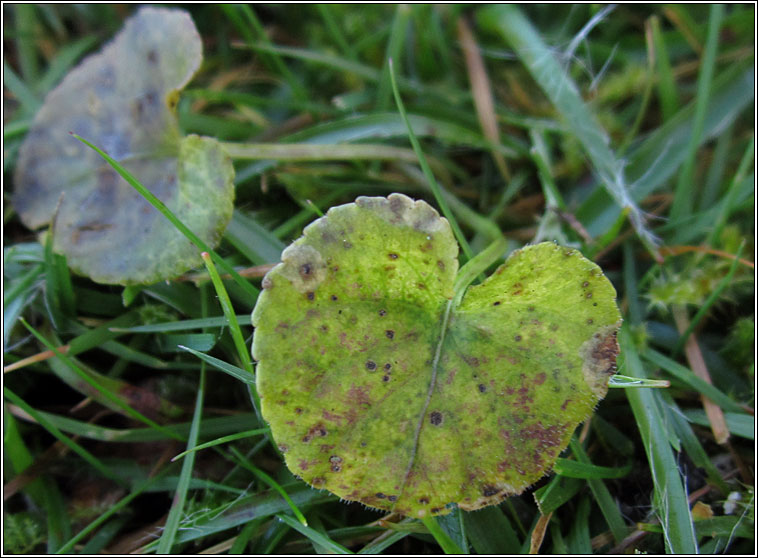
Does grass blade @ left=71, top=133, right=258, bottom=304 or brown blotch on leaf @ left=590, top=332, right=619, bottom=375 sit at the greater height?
grass blade @ left=71, top=133, right=258, bottom=304

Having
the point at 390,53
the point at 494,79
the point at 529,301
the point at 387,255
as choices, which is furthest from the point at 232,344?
the point at 494,79

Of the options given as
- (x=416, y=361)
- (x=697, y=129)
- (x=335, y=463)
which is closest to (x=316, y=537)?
(x=335, y=463)

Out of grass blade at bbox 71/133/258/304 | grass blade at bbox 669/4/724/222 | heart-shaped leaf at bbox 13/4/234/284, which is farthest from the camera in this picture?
grass blade at bbox 669/4/724/222

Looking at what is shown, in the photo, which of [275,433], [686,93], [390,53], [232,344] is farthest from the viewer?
[686,93]

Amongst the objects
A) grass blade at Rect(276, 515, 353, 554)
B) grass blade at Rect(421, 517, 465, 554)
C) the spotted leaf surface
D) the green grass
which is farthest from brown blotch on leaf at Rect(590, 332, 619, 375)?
grass blade at Rect(276, 515, 353, 554)

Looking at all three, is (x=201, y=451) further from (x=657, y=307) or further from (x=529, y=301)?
(x=657, y=307)

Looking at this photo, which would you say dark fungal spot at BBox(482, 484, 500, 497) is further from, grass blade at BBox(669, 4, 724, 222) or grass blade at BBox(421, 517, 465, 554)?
grass blade at BBox(669, 4, 724, 222)
